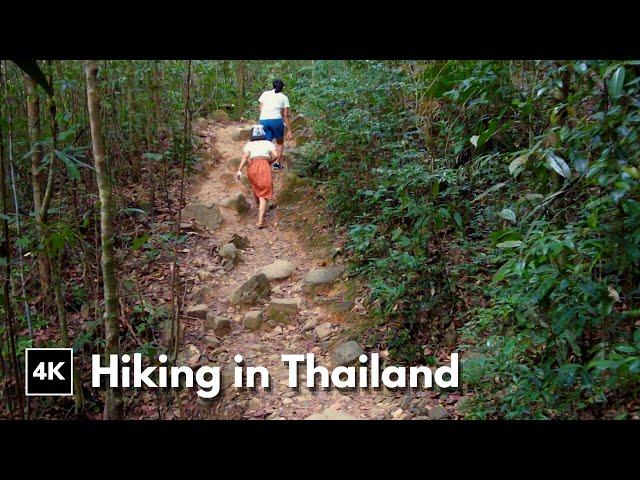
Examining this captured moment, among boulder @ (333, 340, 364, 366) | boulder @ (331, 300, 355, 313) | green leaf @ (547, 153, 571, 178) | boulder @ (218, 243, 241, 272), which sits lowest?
boulder @ (333, 340, 364, 366)

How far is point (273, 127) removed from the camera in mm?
5367

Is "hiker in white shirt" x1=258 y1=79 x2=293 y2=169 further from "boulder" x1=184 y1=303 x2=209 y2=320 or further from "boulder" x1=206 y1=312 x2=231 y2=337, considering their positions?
"boulder" x1=206 y1=312 x2=231 y2=337

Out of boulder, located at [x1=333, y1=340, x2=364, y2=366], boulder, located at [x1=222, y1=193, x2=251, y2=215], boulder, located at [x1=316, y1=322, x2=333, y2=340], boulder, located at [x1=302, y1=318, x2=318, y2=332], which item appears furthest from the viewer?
boulder, located at [x1=222, y1=193, x2=251, y2=215]

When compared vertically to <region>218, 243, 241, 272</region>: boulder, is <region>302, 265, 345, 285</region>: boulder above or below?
below

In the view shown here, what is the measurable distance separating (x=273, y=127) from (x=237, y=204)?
927 mm

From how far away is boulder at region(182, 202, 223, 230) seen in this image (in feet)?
16.4

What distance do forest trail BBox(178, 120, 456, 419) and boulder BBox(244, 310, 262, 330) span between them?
Answer: 4 cm

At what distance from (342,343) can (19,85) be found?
10.0 feet

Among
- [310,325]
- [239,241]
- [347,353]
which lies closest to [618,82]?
[347,353]

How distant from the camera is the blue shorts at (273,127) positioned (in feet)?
17.6

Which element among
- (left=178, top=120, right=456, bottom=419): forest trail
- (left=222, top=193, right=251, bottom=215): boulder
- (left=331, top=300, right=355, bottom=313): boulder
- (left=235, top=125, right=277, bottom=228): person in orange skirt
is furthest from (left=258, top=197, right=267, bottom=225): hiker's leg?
(left=331, top=300, right=355, bottom=313): boulder

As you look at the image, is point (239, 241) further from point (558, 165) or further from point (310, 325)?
point (558, 165)

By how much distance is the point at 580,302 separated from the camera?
5.89 feet
